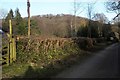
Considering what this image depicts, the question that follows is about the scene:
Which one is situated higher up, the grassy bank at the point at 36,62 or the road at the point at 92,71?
the grassy bank at the point at 36,62

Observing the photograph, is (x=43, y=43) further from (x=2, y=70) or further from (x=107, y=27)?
(x=107, y=27)

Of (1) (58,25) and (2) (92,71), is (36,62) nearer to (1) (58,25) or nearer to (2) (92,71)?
(2) (92,71)

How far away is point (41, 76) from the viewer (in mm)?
12383

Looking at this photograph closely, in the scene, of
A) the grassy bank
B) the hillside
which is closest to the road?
the grassy bank

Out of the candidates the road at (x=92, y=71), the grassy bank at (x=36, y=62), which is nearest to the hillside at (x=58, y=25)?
the grassy bank at (x=36, y=62)

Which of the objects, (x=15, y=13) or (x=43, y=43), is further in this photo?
(x=15, y=13)

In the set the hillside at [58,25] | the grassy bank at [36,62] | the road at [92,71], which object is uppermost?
the hillside at [58,25]

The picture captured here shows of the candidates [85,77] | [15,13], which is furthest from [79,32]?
[85,77]

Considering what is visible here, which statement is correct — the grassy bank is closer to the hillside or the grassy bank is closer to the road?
the road

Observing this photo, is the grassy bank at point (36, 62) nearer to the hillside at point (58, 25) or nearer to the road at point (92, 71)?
the road at point (92, 71)

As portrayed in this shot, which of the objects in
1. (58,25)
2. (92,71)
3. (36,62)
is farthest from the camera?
(58,25)

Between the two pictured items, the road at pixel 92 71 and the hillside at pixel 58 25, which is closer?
the road at pixel 92 71

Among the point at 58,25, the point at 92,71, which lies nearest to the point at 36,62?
the point at 92,71

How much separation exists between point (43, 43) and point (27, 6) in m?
3.10
